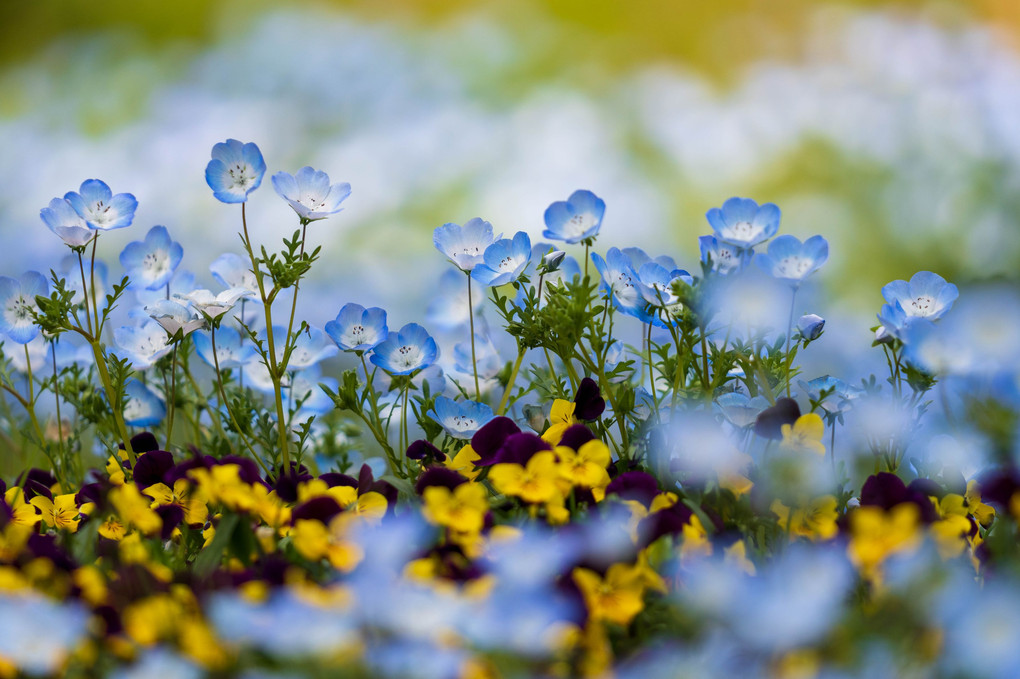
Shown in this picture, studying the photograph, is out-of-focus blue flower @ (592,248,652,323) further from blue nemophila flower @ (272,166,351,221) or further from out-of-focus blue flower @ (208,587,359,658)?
out-of-focus blue flower @ (208,587,359,658)

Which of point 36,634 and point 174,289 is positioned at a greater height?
point 174,289

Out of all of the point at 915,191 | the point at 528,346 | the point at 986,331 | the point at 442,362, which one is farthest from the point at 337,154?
the point at 986,331

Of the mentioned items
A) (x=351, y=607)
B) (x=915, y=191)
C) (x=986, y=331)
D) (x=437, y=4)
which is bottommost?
(x=351, y=607)

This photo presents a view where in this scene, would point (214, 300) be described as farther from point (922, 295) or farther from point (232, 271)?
point (922, 295)

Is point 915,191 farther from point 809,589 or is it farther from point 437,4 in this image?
point 809,589

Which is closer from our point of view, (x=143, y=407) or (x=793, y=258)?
(x=793, y=258)

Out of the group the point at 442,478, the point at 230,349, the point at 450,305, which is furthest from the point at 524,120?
the point at 442,478

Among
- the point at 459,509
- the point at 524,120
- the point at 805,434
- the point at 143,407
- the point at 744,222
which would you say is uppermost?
the point at 524,120
